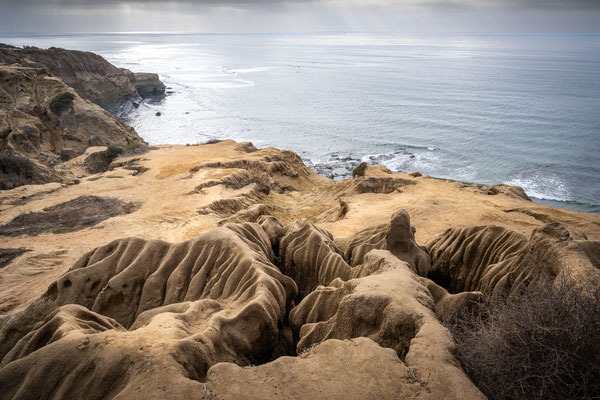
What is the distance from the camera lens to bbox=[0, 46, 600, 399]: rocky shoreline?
189 inches

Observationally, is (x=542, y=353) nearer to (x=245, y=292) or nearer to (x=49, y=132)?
(x=245, y=292)

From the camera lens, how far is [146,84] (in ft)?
218

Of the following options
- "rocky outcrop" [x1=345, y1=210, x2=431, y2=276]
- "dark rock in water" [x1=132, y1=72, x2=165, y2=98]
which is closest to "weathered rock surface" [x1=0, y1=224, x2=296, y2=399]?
"rocky outcrop" [x1=345, y1=210, x2=431, y2=276]

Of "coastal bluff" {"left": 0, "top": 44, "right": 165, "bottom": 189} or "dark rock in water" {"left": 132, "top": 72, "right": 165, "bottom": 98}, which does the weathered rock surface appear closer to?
"coastal bluff" {"left": 0, "top": 44, "right": 165, "bottom": 189}

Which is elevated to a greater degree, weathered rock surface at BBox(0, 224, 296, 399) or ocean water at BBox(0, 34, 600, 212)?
weathered rock surface at BBox(0, 224, 296, 399)

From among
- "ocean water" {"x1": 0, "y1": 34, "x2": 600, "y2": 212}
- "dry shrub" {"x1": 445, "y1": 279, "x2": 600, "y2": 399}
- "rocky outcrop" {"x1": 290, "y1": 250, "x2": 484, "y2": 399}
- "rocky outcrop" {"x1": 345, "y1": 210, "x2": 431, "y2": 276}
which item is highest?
"dry shrub" {"x1": 445, "y1": 279, "x2": 600, "y2": 399}

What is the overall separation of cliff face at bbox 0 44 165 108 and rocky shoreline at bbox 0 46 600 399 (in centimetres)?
3851

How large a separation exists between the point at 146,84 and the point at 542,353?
7103cm

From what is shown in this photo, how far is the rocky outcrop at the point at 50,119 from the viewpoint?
82.3ft

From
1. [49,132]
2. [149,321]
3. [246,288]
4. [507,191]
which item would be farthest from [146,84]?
[149,321]

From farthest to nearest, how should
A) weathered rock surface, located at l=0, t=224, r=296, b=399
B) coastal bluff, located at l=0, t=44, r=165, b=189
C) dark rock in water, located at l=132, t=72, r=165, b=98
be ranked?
1. dark rock in water, located at l=132, t=72, r=165, b=98
2. coastal bluff, located at l=0, t=44, r=165, b=189
3. weathered rock surface, located at l=0, t=224, r=296, b=399

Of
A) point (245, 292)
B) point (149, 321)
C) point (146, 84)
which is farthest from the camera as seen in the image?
point (146, 84)

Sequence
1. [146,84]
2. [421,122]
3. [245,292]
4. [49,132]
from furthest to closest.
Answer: [146,84] < [421,122] < [49,132] < [245,292]

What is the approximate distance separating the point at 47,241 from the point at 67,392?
1047 centimetres
